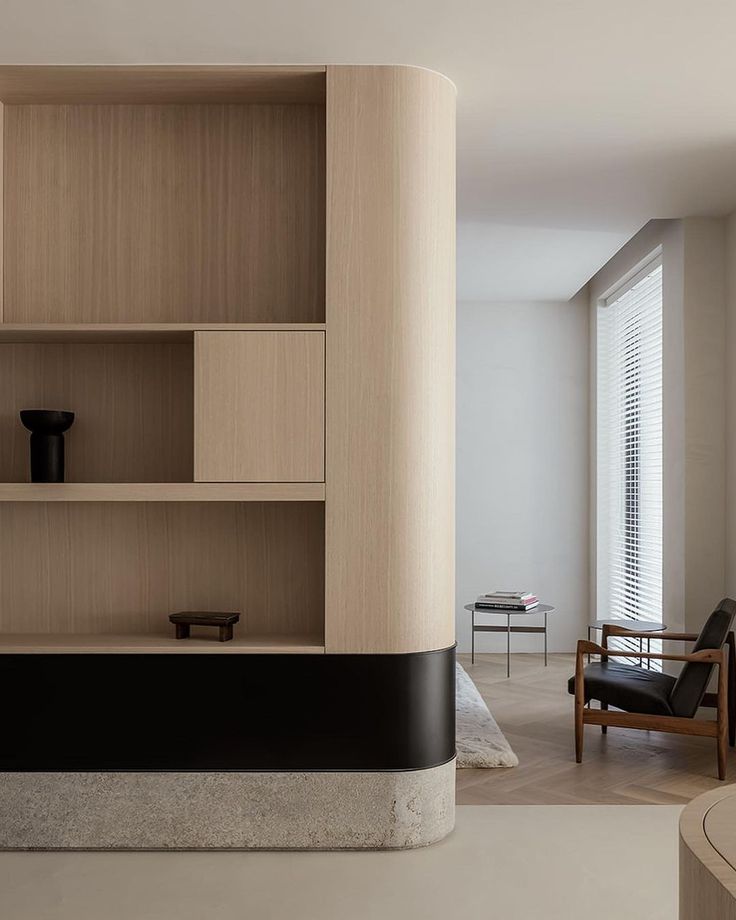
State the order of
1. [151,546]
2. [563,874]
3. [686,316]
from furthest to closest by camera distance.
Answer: [686,316] < [151,546] < [563,874]

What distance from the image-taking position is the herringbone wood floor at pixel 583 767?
4105 millimetres

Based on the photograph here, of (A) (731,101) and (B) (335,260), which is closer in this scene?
(B) (335,260)

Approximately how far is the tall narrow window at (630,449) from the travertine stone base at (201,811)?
3.38 m

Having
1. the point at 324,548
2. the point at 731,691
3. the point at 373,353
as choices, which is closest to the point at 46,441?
the point at 324,548

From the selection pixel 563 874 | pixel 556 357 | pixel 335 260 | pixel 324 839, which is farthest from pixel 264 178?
pixel 556 357

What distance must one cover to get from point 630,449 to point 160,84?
462 cm

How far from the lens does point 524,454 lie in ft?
26.5

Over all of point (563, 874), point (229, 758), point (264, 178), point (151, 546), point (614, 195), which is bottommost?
point (563, 874)

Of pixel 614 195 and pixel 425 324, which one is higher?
pixel 614 195

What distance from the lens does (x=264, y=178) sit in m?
3.74

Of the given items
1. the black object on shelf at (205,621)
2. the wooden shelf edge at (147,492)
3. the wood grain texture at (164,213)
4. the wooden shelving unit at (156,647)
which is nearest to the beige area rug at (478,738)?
the wooden shelving unit at (156,647)

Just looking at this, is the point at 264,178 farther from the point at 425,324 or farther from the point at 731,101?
the point at 731,101

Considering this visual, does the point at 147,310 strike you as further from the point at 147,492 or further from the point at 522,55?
the point at 522,55

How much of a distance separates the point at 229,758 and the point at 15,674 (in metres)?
0.83
